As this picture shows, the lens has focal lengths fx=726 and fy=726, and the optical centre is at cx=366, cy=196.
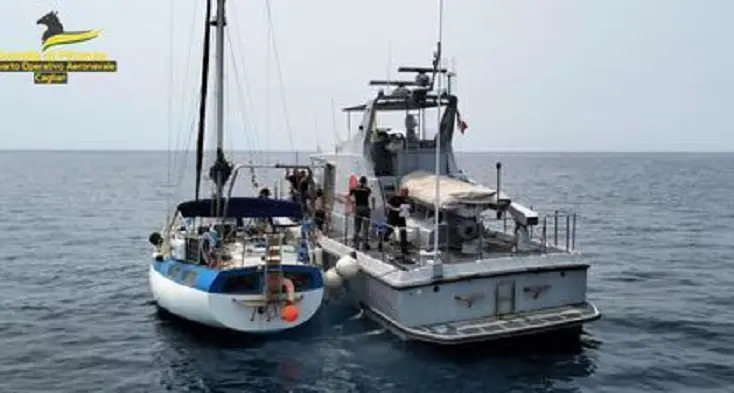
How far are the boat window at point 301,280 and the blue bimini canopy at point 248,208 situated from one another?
3268 mm

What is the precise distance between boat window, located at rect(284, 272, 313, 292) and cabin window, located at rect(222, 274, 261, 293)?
0.74 metres

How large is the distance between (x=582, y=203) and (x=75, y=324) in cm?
4550

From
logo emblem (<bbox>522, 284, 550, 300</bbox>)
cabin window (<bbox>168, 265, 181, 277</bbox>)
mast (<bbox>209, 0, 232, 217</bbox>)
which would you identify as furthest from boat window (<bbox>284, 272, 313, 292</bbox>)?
logo emblem (<bbox>522, 284, 550, 300</bbox>)

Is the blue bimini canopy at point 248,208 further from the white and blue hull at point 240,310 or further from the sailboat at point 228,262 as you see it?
the white and blue hull at point 240,310

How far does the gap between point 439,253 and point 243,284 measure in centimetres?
464

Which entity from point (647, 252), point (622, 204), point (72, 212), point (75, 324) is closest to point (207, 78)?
point (75, 324)

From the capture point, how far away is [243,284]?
1700cm

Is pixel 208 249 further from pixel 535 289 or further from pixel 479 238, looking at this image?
pixel 535 289

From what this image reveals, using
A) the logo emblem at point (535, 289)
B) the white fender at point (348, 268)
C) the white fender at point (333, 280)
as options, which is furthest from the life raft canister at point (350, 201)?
the logo emblem at point (535, 289)

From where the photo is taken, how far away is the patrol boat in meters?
15.9

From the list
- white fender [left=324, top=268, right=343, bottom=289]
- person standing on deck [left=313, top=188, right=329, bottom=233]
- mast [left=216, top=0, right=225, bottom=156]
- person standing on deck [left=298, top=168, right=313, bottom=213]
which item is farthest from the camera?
person standing on deck [left=298, top=168, right=313, bottom=213]

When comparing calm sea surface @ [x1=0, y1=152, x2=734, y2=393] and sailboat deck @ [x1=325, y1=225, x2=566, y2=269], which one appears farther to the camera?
sailboat deck @ [x1=325, y1=225, x2=566, y2=269]

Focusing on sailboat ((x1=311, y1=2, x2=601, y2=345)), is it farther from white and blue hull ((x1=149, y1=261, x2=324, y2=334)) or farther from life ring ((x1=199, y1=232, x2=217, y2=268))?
life ring ((x1=199, y1=232, x2=217, y2=268))

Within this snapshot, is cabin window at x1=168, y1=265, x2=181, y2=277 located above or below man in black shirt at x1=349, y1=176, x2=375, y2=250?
below
